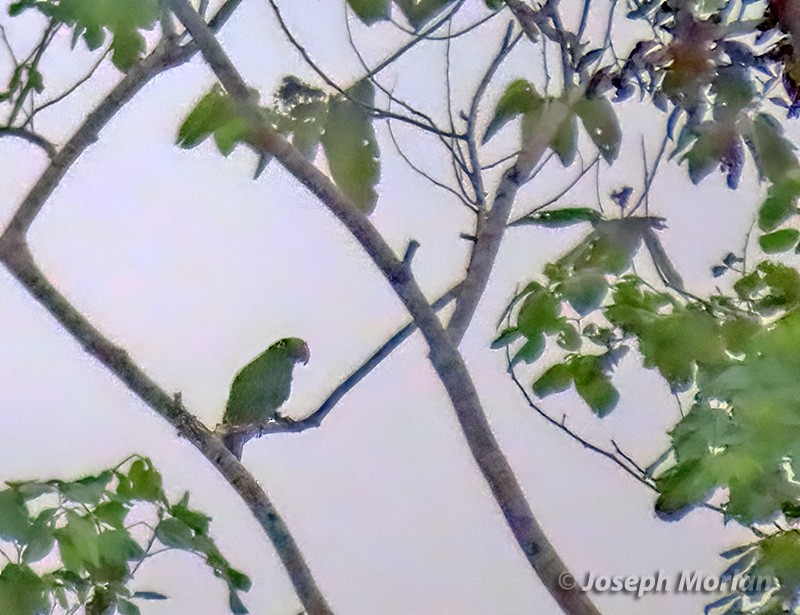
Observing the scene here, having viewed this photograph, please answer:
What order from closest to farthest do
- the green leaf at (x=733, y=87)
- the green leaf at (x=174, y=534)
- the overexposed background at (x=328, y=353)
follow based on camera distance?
1. the green leaf at (x=733, y=87)
2. the green leaf at (x=174, y=534)
3. the overexposed background at (x=328, y=353)

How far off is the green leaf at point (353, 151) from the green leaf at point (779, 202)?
0.28m

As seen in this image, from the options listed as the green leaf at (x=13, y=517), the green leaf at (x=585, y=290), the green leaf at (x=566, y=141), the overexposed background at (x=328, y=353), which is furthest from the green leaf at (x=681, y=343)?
the overexposed background at (x=328, y=353)

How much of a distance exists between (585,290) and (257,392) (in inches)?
11.9

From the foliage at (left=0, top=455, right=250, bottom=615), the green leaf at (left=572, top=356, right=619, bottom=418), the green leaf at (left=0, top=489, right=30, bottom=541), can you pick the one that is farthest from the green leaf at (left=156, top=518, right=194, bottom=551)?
the green leaf at (left=572, top=356, right=619, bottom=418)

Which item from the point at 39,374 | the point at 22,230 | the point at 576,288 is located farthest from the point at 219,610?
the point at 576,288

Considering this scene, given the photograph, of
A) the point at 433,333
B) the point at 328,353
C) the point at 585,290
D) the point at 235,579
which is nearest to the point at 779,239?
the point at 585,290

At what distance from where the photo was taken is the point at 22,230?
0.66 meters

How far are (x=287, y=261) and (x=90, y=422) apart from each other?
0.38 meters

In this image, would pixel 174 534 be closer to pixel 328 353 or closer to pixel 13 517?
pixel 13 517

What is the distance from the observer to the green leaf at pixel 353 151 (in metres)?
0.50

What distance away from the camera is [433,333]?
589 mm

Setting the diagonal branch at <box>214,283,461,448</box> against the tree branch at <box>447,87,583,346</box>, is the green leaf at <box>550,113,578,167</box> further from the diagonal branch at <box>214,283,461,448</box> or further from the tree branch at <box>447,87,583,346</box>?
the diagonal branch at <box>214,283,461,448</box>

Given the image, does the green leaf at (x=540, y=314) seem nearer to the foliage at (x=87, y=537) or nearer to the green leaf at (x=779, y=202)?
the green leaf at (x=779, y=202)

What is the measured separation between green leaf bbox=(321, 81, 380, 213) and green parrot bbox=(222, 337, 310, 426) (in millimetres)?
225
